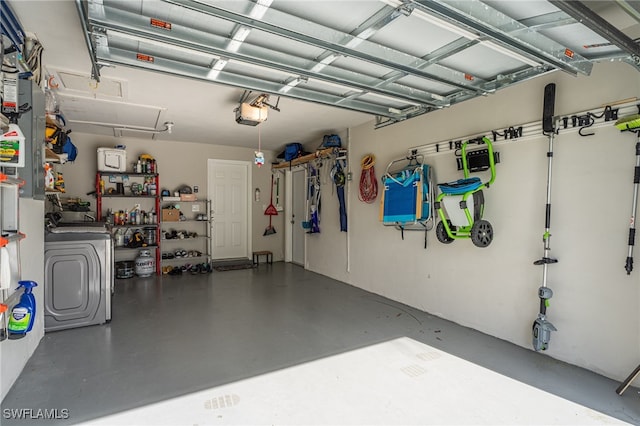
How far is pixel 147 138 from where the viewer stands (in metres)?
6.12

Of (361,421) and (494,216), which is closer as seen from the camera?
(361,421)

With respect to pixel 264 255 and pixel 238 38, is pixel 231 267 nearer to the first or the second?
pixel 264 255

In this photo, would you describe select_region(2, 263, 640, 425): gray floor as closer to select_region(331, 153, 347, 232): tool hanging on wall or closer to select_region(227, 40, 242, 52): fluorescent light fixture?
select_region(331, 153, 347, 232): tool hanging on wall

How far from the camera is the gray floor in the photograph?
7.16 feet

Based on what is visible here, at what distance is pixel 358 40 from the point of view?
→ 2170mm

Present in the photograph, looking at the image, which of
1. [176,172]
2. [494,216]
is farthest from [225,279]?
[494,216]

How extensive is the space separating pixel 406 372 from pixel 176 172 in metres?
5.77

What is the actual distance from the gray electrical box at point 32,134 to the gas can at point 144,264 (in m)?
3.26

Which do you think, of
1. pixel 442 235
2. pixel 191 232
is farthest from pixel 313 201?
pixel 442 235

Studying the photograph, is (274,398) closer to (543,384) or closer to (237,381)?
(237,381)

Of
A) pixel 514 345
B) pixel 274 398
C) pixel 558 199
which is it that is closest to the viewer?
pixel 274 398

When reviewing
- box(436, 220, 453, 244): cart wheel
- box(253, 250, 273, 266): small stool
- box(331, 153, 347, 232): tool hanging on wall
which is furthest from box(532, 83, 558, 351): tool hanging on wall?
box(253, 250, 273, 266): small stool

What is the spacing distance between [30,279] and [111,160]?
141 inches

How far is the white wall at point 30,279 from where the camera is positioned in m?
2.12
